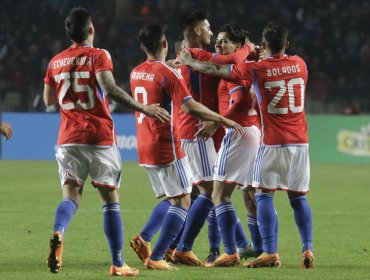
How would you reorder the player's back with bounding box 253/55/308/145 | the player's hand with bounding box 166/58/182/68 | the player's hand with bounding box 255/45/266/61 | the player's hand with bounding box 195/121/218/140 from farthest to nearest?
the player's hand with bounding box 255/45/266/61, the player's hand with bounding box 166/58/182/68, the player's hand with bounding box 195/121/218/140, the player's back with bounding box 253/55/308/145

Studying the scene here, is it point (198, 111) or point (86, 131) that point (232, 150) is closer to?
point (198, 111)

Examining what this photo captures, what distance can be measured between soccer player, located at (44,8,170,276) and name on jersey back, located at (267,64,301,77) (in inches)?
43.7

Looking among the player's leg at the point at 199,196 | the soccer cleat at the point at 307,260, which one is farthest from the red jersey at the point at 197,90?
the soccer cleat at the point at 307,260

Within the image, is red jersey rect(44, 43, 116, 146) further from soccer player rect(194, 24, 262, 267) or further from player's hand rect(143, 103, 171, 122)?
soccer player rect(194, 24, 262, 267)

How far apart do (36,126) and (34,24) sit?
26.5 ft

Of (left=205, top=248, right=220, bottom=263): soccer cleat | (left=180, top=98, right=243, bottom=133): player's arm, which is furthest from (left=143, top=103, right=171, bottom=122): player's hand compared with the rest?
(left=205, top=248, right=220, bottom=263): soccer cleat

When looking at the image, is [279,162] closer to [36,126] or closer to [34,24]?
[36,126]

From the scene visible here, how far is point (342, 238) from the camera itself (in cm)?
1053

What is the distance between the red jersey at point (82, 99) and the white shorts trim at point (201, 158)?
1.10 m

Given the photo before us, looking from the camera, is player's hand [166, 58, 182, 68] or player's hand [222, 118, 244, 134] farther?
player's hand [166, 58, 182, 68]

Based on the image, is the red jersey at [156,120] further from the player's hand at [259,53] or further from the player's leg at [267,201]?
the player's hand at [259,53]

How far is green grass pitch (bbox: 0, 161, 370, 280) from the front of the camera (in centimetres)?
788

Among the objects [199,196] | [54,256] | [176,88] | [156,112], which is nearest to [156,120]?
[176,88]


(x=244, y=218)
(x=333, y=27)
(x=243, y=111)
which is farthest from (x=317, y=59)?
(x=243, y=111)
